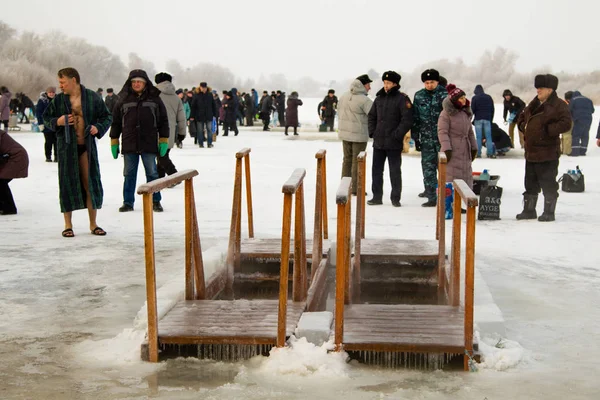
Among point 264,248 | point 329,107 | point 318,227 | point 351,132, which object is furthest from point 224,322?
point 329,107

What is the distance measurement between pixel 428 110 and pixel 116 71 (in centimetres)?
11023

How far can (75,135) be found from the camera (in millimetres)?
7805

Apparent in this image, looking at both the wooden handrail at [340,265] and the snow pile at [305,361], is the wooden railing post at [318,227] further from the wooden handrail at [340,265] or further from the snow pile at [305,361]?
the snow pile at [305,361]

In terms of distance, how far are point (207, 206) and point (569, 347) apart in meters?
6.23

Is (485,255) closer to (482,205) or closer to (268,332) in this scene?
(482,205)

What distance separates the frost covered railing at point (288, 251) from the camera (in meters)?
4.57

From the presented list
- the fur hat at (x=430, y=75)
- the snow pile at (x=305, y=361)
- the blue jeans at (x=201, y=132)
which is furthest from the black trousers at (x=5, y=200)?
→ the blue jeans at (x=201, y=132)

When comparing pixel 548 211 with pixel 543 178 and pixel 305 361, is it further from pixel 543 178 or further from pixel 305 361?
pixel 305 361

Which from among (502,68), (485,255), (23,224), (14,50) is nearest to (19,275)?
(23,224)

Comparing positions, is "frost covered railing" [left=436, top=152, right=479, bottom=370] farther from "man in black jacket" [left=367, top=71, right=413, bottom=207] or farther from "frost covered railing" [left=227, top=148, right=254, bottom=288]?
"man in black jacket" [left=367, top=71, right=413, bottom=207]

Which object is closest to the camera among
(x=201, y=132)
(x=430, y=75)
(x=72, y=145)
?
(x=72, y=145)

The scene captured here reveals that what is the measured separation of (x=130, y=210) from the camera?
995cm

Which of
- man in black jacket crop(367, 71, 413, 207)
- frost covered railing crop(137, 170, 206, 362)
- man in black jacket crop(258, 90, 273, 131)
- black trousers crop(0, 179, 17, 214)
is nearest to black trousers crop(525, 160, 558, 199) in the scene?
man in black jacket crop(367, 71, 413, 207)

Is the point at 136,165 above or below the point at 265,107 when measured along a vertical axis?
below
